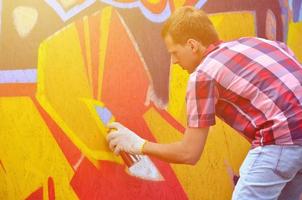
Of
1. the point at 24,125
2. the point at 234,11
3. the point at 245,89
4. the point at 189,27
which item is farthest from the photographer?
the point at 234,11

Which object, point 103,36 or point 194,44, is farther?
point 103,36

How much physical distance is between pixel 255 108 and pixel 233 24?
1.21 m

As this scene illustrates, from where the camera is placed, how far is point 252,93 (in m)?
2.09

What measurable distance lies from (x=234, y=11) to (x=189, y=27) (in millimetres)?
1007

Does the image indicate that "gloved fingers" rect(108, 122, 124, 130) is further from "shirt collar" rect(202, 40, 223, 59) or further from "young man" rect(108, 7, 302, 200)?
"shirt collar" rect(202, 40, 223, 59)

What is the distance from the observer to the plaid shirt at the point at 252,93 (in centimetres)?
206

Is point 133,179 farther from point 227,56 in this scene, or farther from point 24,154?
point 227,56

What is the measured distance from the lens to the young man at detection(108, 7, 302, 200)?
6.78 ft

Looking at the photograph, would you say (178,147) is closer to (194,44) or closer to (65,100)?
(194,44)

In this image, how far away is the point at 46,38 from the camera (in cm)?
298

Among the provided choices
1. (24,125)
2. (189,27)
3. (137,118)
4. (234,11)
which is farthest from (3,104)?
(234,11)

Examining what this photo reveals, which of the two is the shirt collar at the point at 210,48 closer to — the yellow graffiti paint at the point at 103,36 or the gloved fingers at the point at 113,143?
the gloved fingers at the point at 113,143

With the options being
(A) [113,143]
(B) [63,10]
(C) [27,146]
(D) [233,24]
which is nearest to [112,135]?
(A) [113,143]

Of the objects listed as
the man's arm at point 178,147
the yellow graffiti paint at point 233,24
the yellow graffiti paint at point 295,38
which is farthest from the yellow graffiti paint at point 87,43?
the yellow graffiti paint at point 295,38
